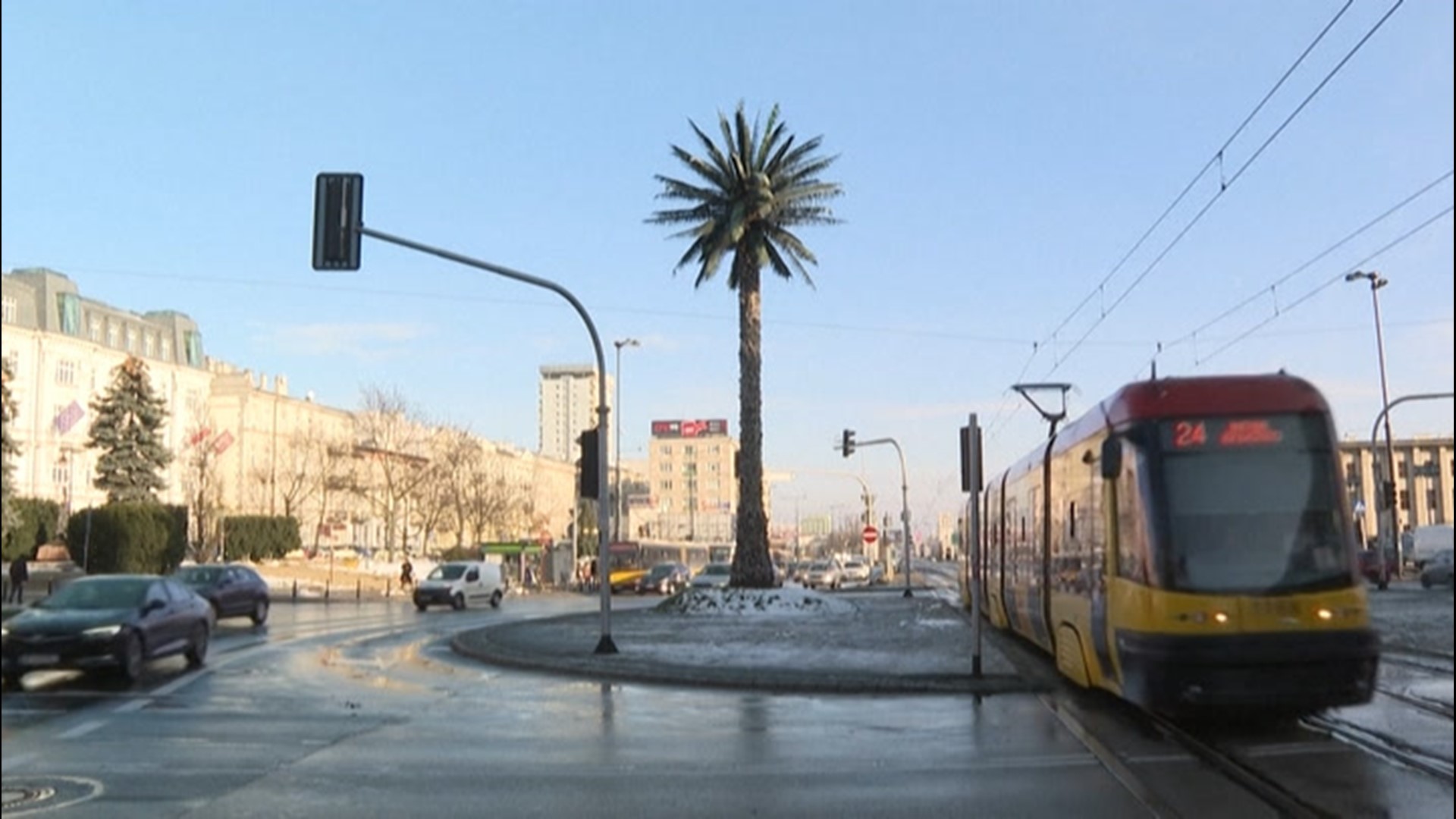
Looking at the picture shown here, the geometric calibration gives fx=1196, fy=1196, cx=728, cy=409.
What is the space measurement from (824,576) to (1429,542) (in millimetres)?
60691

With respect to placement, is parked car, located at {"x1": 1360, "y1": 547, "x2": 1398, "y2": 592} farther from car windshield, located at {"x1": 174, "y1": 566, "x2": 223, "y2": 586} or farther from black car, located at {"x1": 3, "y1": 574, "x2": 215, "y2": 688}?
car windshield, located at {"x1": 174, "y1": 566, "x2": 223, "y2": 586}

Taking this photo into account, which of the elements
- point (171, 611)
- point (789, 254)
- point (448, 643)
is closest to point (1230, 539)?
point (171, 611)

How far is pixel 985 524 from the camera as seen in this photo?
2588cm

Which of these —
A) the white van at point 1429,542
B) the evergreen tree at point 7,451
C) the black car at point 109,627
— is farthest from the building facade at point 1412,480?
the black car at point 109,627

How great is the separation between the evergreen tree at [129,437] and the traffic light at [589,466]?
13290 millimetres

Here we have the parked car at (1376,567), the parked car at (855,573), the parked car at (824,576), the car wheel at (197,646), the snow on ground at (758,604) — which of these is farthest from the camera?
the parked car at (855,573)

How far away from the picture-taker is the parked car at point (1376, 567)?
6.32 m

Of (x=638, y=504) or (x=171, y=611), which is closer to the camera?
(x=171, y=611)

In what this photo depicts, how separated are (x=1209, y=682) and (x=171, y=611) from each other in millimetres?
13135

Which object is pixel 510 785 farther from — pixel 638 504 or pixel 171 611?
pixel 638 504

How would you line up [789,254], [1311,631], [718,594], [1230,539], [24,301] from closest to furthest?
[24,301] → [1311,631] → [1230,539] → [718,594] → [789,254]

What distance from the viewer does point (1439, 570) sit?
2900 millimetres

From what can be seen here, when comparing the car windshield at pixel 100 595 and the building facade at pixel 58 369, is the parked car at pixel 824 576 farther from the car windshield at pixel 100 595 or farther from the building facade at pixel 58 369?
the building facade at pixel 58 369

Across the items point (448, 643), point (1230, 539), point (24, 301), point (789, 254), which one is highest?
point (789, 254)
